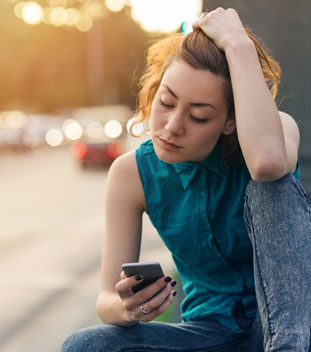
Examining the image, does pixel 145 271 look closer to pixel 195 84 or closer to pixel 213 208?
pixel 213 208

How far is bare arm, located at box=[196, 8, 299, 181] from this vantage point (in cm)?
183

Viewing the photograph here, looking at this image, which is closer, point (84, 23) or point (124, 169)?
point (124, 169)

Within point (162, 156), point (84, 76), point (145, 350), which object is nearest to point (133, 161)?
point (162, 156)

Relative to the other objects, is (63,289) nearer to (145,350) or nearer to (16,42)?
(145,350)

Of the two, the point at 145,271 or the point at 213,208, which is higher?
the point at 213,208

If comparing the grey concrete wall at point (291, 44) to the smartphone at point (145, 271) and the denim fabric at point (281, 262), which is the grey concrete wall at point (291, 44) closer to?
the denim fabric at point (281, 262)

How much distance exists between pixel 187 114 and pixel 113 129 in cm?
1640

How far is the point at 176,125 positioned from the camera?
191 cm

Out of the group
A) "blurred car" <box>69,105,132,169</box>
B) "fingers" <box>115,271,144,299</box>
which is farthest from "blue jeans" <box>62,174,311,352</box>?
"blurred car" <box>69,105,132,169</box>

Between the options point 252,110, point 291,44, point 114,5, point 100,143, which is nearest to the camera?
point 252,110

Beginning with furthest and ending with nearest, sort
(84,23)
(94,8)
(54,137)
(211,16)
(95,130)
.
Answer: (84,23) < (94,8) < (54,137) < (95,130) < (211,16)

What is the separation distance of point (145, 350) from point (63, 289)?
12.9 ft

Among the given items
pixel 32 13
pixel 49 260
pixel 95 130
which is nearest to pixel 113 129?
pixel 95 130

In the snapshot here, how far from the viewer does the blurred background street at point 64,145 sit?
3230mm
